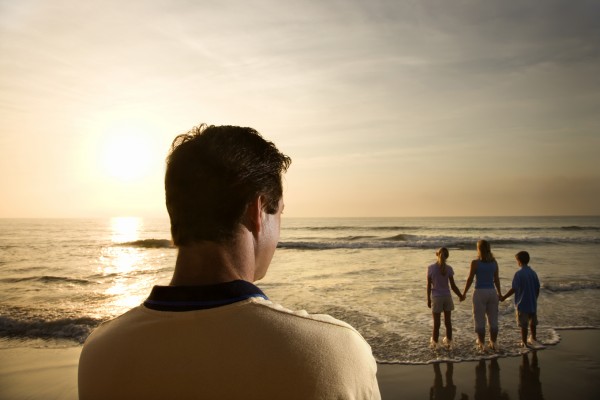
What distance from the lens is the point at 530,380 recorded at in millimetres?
7328

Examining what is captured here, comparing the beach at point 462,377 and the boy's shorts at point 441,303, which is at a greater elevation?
the boy's shorts at point 441,303

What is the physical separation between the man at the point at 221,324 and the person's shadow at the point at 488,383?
22.7ft

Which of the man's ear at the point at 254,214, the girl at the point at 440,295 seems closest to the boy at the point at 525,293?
the girl at the point at 440,295

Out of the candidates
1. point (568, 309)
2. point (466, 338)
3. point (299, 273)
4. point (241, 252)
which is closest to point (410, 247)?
point (299, 273)

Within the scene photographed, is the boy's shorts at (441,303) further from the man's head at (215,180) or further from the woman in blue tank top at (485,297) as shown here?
the man's head at (215,180)

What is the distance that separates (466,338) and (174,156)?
991 cm

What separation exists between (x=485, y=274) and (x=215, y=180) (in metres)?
8.75

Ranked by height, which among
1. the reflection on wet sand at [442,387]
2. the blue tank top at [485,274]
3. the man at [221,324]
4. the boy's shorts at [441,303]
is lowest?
the reflection on wet sand at [442,387]

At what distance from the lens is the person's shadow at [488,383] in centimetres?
676

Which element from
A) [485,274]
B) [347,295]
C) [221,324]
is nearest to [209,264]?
[221,324]

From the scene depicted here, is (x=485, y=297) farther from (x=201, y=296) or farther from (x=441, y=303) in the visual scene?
(x=201, y=296)

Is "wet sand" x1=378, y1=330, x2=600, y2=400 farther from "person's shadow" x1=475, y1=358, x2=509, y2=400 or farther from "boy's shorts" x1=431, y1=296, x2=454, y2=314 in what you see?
"boy's shorts" x1=431, y1=296, x2=454, y2=314

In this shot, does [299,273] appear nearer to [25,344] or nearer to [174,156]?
[25,344]

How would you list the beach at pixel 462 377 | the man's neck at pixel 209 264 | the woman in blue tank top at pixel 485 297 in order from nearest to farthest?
the man's neck at pixel 209 264 < the beach at pixel 462 377 < the woman in blue tank top at pixel 485 297
